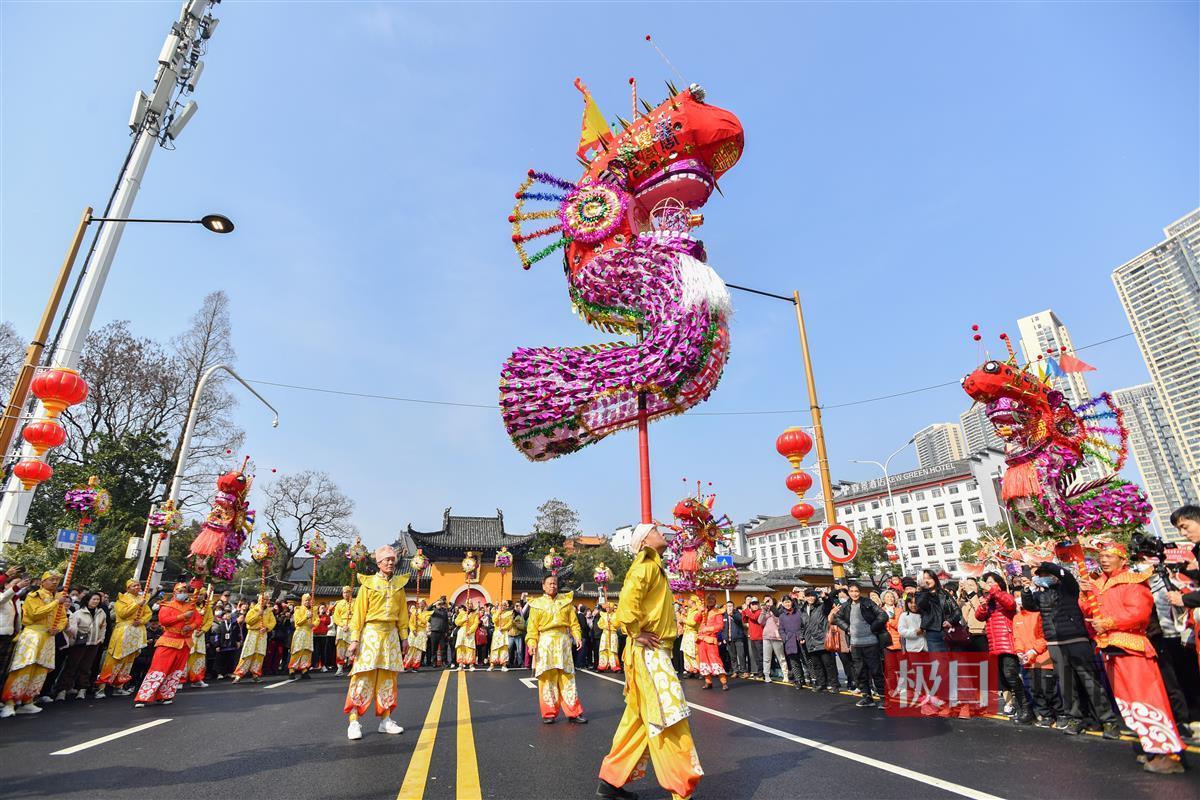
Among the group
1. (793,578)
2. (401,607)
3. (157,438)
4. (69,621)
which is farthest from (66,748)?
(793,578)

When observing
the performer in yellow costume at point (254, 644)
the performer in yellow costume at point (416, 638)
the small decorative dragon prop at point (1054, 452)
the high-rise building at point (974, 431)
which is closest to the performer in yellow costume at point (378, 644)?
the small decorative dragon prop at point (1054, 452)

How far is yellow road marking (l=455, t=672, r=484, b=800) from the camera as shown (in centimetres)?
358

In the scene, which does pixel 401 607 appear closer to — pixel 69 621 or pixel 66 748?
pixel 66 748

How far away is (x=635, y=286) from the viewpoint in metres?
6.46

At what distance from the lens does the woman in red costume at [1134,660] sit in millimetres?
3945

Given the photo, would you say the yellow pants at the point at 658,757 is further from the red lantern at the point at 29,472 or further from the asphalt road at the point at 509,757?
the red lantern at the point at 29,472

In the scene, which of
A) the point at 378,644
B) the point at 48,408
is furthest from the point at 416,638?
the point at 378,644

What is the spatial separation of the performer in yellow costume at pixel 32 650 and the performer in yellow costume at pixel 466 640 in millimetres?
9929

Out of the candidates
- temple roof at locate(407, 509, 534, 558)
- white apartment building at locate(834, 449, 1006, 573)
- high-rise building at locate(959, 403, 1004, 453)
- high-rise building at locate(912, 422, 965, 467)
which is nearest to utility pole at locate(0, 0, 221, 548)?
temple roof at locate(407, 509, 534, 558)

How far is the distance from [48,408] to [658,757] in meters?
8.59

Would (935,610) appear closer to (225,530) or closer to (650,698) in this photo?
(650,698)

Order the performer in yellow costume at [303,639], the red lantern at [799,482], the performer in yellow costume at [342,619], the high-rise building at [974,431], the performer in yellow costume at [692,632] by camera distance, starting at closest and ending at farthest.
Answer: the red lantern at [799,482], the performer in yellow costume at [692,632], the performer in yellow costume at [342,619], the performer in yellow costume at [303,639], the high-rise building at [974,431]

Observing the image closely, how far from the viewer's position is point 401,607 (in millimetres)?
6195

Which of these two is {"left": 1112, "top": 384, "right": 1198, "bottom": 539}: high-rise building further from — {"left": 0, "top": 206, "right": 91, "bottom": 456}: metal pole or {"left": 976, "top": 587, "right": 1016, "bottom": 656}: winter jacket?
{"left": 0, "top": 206, "right": 91, "bottom": 456}: metal pole
